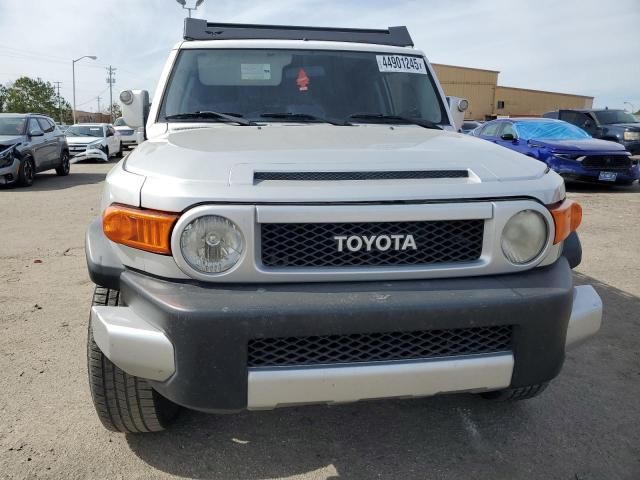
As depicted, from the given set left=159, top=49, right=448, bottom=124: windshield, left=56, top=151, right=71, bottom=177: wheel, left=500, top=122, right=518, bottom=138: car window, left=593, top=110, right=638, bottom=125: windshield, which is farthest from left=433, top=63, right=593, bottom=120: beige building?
left=159, top=49, right=448, bottom=124: windshield

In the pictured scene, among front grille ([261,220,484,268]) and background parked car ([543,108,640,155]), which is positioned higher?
background parked car ([543,108,640,155])

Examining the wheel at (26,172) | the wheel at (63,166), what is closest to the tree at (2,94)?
the wheel at (63,166)

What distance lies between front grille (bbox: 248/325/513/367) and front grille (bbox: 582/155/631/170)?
9476mm

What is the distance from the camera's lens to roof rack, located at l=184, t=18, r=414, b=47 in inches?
141

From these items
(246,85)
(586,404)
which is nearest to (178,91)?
(246,85)

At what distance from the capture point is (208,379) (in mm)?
1746

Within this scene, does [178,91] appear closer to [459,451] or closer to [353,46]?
[353,46]

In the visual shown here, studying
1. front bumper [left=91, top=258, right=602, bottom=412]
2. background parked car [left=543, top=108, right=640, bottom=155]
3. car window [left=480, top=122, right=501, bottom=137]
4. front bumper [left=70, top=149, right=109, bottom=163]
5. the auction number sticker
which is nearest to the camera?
front bumper [left=91, top=258, right=602, bottom=412]

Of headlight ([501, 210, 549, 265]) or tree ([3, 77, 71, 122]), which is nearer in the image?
headlight ([501, 210, 549, 265])

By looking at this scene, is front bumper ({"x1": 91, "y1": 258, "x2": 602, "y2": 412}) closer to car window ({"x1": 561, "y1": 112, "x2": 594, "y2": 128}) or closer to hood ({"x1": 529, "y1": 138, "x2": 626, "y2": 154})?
hood ({"x1": 529, "y1": 138, "x2": 626, "y2": 154})

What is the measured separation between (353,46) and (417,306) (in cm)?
223

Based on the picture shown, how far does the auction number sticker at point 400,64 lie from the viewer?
343 cm

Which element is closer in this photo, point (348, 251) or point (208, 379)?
point (208, 379)

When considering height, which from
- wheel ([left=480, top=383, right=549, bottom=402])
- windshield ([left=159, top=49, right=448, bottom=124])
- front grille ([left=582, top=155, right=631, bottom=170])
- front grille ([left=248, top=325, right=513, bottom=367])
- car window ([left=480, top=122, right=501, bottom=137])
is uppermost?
windshield ([left=159, top=49, right=448, bottom=124])
